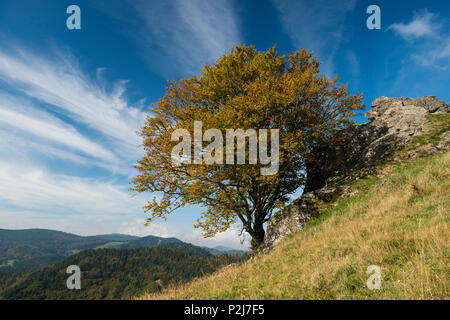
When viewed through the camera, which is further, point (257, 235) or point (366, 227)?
point (257, 235)

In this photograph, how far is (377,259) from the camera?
20.1 feet

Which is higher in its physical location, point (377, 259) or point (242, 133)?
point (242, 133)

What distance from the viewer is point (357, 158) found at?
2039cm

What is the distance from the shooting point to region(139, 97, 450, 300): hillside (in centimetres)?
529

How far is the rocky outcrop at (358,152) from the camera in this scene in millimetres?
15703

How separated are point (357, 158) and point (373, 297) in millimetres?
18455

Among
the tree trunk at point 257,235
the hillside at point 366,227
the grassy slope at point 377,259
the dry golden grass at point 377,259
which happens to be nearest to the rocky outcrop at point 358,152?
the hillside at point 366,227

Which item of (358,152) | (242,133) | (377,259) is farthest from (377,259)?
(358,152)

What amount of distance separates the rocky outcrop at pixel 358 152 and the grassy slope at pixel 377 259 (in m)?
3.77

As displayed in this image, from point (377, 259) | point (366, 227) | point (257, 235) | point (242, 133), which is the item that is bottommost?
point (257, 235)

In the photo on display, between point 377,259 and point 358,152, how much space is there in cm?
1759

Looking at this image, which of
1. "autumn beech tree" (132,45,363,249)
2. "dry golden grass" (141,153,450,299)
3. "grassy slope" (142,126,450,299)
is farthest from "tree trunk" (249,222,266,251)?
"dry golden grass" (141,153,450,299)

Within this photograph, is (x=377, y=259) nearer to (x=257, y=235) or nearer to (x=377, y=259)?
(x=377, y=259)

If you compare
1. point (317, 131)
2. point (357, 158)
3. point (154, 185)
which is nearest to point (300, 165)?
point (317, 131)
